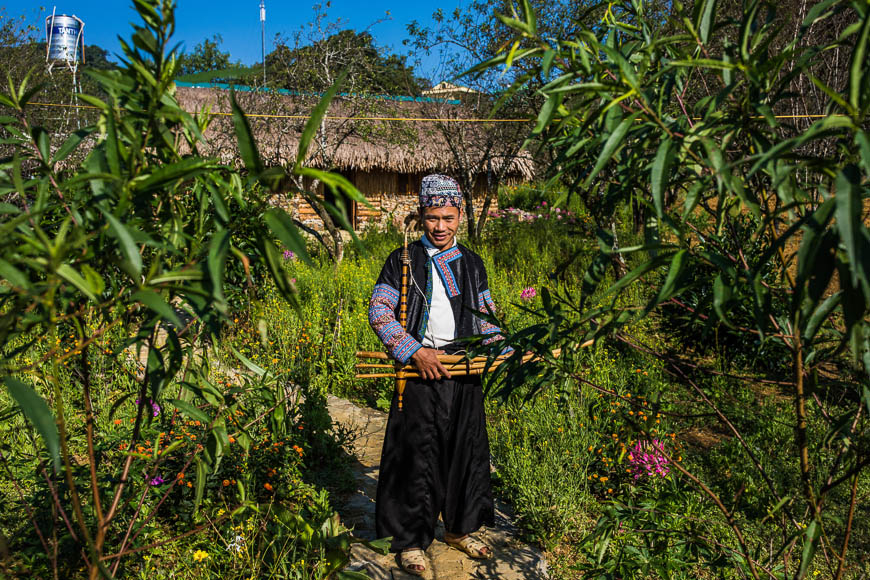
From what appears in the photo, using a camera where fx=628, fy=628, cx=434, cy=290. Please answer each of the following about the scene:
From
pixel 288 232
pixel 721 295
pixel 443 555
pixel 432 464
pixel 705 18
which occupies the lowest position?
pixel 443 555

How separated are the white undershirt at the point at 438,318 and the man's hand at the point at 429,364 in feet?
0.54

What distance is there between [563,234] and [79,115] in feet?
24.3

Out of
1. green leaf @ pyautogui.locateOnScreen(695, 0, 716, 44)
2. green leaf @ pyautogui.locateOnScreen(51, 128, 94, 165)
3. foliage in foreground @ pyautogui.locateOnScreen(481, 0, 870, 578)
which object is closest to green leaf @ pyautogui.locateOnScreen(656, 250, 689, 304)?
foliage in foreground @ pyautogui.locateOnScreen(481, 0, 870, 578)

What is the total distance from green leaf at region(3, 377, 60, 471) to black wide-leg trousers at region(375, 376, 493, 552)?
1967mm

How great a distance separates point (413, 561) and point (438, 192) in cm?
157

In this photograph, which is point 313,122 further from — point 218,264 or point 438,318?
point 438,318

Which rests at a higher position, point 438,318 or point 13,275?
point 13,275

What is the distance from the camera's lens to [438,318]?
108 inches

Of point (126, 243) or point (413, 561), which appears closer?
point (126, 243)

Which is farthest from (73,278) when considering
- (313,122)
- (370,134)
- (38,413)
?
(370,134)

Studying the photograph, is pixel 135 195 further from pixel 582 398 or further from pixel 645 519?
pixel 582 398

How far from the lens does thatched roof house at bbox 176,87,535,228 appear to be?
9727 millimetres

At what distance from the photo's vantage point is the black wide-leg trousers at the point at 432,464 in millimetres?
2709

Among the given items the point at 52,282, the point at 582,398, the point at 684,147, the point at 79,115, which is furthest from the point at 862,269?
the point at 79,115
